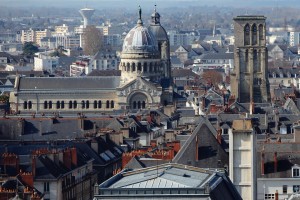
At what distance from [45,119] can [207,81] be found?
69.9 m

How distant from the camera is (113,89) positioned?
105 metres

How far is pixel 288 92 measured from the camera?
109688 mm

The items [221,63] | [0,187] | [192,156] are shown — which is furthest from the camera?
[221,63]

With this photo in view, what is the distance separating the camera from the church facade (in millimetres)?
103688

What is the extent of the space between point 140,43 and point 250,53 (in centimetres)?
825

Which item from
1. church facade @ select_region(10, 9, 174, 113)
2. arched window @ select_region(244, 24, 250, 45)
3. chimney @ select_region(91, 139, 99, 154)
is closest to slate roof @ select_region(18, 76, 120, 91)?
church facade @ select_region(10, 9, 174, 113)

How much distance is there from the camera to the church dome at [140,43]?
106875 mm

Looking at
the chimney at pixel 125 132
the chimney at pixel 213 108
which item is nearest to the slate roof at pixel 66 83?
the chimney at pixel 213 108

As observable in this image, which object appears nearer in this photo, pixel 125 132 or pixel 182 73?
pixel 125 132

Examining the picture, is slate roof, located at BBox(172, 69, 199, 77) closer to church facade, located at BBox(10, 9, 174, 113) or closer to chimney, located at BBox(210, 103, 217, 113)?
church facade, located at BBox(10, 9, 174, 113)

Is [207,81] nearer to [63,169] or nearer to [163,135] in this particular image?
[163,135]

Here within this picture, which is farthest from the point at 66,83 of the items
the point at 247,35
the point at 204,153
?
the point at 204,153

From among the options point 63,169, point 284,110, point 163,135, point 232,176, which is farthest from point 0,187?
point 284,110

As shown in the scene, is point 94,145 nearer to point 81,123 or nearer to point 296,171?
point 81,123
